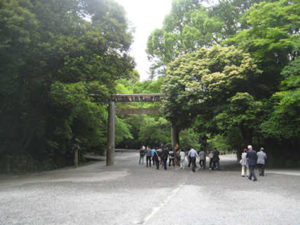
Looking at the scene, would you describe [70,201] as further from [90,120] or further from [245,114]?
[90,120]

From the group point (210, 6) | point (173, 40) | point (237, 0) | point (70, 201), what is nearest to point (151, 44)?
point (173, 40)

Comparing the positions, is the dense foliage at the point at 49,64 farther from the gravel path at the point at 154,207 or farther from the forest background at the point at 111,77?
the gravel path at the point at 154,207

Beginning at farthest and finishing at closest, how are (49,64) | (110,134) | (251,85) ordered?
(110,134) < (251,85) < (49,64)

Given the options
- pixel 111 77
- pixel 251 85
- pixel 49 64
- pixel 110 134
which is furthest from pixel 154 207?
pixel 110 134

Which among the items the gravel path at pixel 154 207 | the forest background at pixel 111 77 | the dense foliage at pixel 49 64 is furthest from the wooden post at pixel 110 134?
the gravel path at pixel 154 207

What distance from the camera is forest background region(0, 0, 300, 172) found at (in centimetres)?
1382

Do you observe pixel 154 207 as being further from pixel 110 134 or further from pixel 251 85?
pixel 110 134

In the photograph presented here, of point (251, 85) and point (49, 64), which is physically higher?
point (49, 64)

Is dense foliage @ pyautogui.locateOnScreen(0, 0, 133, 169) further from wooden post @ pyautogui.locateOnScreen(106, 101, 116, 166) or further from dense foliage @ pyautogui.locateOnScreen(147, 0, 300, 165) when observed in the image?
dense foliage @ pyautogui.locateOnScreen(147, 0, 300, 165)

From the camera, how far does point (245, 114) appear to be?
1662 centimetres

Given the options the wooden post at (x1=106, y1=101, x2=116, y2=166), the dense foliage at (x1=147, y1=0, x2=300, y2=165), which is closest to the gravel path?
the dense foliage at (x1=147, y1=0, x2=300, y2=165)

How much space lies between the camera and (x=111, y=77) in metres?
18.5

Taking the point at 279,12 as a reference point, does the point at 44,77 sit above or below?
A: below

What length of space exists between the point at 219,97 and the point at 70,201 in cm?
1299
